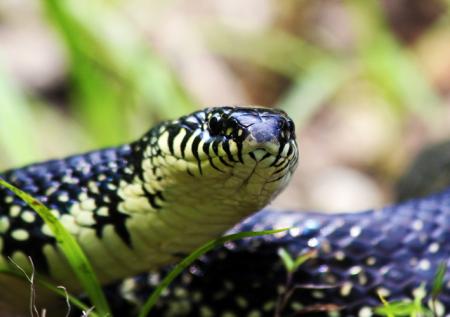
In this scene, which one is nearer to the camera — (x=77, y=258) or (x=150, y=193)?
(x=77, y=258)

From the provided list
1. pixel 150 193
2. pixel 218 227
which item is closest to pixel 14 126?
pixel 150 193

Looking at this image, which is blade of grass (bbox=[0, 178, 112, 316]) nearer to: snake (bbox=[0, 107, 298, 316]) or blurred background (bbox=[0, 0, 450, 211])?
snake (bbox=[0, 107, 298, 316])

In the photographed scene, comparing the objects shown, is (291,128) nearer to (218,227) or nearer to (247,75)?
(218,227)

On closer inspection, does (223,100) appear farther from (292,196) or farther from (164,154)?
(164,154)

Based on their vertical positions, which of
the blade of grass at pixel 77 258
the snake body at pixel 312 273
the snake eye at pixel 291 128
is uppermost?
the snake eye at pixel 291 128

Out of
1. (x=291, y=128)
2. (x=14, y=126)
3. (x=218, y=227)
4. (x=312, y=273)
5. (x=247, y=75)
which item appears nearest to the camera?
(x=291, y=128)

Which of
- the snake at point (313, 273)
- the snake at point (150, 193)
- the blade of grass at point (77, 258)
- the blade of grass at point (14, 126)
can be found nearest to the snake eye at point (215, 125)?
the snake at point (150, 193)

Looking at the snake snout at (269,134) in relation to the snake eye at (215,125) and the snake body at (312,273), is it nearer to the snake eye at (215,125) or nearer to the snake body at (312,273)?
the snake eye at (215,125)

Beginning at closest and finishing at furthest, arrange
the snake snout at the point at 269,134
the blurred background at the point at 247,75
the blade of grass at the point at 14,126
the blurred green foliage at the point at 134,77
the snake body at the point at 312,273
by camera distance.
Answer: the snake snout at the point at 269,134, the snake body at the point at 312,273, the blade of grass at the point at 14,126, the blurred green foliage at the point at 134,77, the blurred background at the point at 247,75
